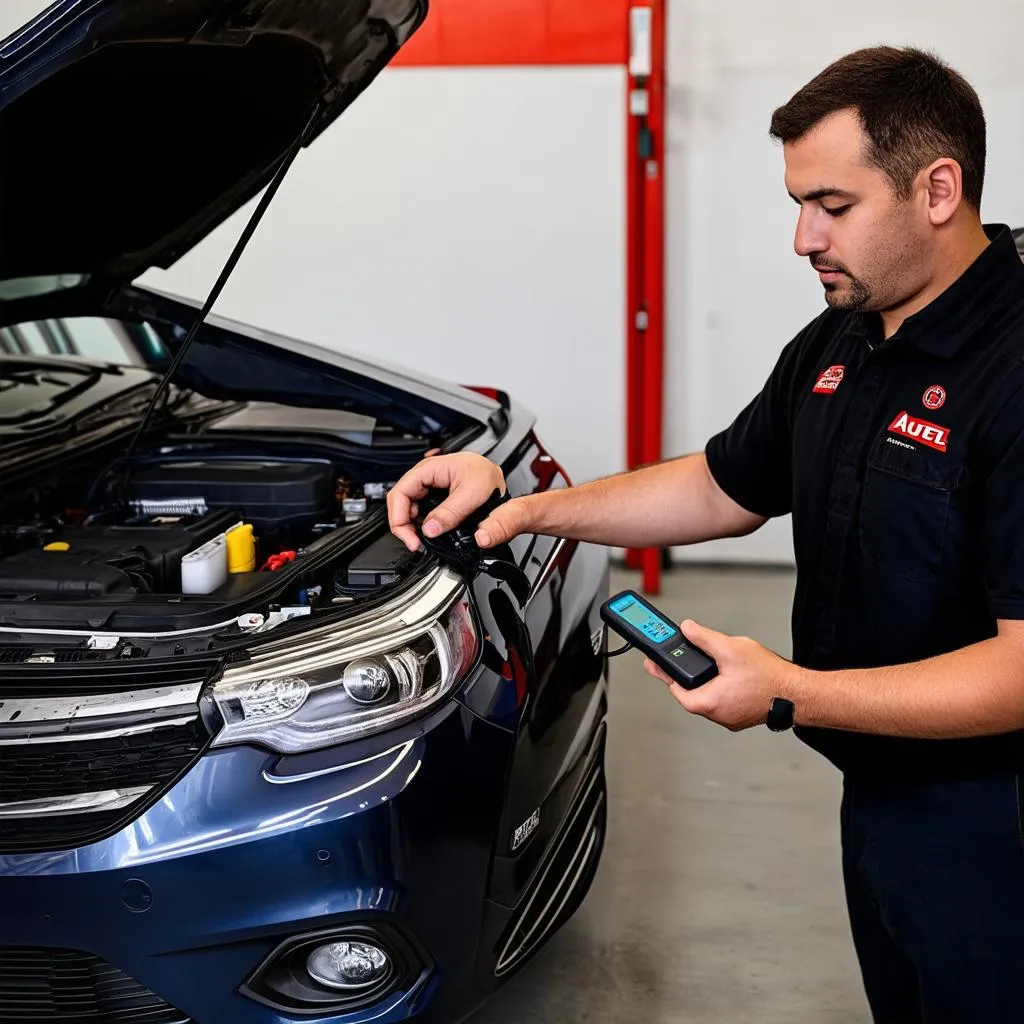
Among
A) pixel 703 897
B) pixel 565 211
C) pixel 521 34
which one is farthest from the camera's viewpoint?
pixel 565 211

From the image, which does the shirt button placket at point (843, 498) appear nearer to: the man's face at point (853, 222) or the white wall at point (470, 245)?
the man's face at point (853, 222)

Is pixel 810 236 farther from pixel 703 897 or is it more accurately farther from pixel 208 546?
pixel 703 897

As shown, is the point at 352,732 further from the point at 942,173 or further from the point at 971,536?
the point at 942,173

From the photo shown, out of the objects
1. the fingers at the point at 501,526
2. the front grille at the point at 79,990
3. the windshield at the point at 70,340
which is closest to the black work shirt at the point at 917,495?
the fingers at the point at 501,526

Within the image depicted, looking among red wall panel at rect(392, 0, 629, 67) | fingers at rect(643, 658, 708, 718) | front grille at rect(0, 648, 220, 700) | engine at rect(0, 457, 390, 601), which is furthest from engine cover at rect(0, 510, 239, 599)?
red wall panel at rect(392, 0, 629, 67)

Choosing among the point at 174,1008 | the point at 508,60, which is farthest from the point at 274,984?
the point at 508,60

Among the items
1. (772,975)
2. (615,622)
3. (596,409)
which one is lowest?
(772,975)

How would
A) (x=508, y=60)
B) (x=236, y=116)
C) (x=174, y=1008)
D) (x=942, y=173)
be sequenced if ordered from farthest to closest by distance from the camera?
1. (x=508, y=60)
2. (x=236, y=116)
3. (x=174, y=1008)
4. (x=942, y=173)

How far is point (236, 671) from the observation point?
148cm

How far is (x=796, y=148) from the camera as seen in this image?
4.77ft

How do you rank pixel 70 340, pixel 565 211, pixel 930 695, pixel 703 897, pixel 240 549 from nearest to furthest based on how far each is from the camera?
pixel 930 695, pixel 240 549, pixel 703 897, pixel 70 340, pixel 565 211

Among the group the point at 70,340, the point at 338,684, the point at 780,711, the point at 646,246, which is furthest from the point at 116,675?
the point at 646,246

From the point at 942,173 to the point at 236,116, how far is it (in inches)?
48.9

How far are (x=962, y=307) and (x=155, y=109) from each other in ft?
4.30
